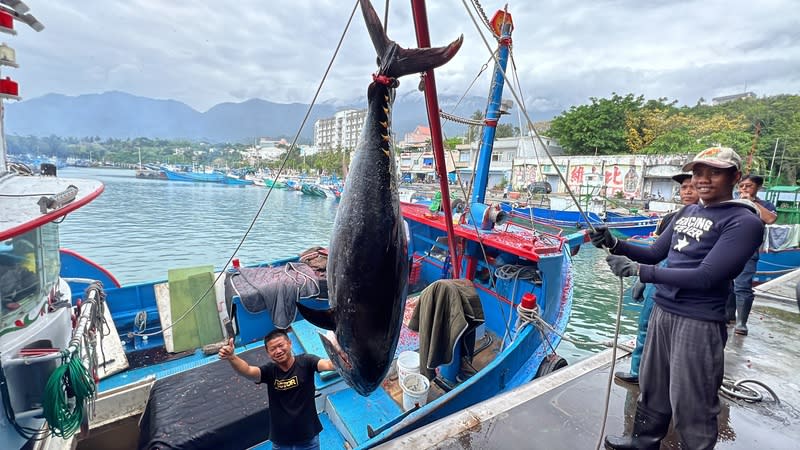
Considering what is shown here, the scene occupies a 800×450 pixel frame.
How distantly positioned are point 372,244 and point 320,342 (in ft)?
11.7

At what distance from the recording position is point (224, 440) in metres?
3.14

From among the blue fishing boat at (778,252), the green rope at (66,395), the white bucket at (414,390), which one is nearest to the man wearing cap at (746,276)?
the white bucket at (414,390)

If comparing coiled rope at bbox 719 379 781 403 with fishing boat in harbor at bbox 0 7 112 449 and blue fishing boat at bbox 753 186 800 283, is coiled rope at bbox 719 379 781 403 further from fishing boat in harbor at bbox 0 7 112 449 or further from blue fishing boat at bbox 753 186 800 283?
blue fishing boat at bbox 753 186 800 283

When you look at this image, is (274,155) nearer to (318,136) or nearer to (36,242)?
(318,136)

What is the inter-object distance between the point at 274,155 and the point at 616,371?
381 feet

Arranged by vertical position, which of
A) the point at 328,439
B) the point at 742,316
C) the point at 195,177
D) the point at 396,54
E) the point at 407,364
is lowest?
the point at 328,439

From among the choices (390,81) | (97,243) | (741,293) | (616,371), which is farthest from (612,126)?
(97,243)

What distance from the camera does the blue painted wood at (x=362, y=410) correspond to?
139 inches

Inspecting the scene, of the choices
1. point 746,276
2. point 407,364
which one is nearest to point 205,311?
point 407,364

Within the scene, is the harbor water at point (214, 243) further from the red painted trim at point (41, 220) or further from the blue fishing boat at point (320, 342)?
the red painted trim at point (41, 220)

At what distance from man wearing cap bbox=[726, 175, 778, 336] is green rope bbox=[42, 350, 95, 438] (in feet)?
20.5

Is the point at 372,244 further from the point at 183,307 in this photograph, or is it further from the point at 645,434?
the point at 183,307

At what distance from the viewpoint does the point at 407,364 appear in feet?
13.1

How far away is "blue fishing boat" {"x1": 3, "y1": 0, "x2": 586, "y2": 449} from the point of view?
3262mm
